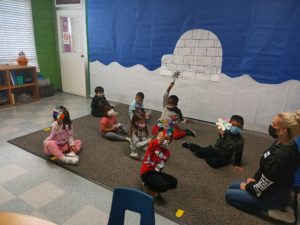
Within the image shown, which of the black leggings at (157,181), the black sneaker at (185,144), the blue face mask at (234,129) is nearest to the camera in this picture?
the black leggings at (157,181)

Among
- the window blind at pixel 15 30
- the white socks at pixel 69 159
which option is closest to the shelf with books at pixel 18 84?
the window blind at pixel 15 30

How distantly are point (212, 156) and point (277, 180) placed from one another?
101cm

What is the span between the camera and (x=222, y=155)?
254 centimetres

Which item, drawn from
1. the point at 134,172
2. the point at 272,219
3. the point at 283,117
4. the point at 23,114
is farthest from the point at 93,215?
the point at 23,114

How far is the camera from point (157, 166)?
78.7 inches

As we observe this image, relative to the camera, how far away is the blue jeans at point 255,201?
175cm

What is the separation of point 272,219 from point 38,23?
529cm

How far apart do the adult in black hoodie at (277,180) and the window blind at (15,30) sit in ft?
15.3

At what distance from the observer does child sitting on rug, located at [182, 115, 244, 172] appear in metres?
2.39

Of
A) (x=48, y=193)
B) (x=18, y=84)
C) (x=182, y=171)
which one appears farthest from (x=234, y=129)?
(x=18, y=84)

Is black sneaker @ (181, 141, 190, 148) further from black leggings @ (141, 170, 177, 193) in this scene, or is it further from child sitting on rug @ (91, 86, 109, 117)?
child sitting on rug @ (91, 86, 109, 117)

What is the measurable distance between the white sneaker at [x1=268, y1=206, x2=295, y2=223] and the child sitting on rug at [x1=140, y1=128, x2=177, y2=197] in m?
0.78

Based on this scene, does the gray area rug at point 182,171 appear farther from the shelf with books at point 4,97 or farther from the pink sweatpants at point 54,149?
the shelf with books at point 4,97

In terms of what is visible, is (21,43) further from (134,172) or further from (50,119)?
(134,172)
